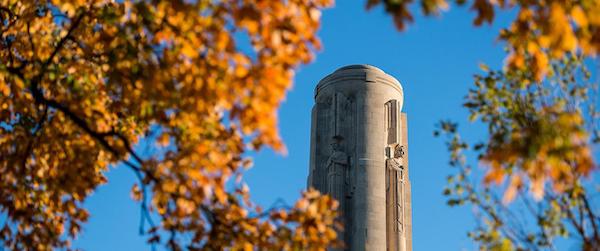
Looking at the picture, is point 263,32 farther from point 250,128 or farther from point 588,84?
point 588,84

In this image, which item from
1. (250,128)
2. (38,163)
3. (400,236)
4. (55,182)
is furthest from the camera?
(400,236)

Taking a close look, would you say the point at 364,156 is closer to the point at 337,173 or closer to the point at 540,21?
the point at 337,173

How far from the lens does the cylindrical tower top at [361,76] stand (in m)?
39.1

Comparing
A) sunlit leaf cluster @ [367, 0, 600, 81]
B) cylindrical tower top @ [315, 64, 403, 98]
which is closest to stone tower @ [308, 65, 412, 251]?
cylindrical tower top @ [315, 64, 403, 98]

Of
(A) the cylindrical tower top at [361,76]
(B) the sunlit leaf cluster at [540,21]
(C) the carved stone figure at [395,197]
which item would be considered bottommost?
(B) the sunlit leaf cluster at [540,21]

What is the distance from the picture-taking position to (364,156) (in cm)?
3734

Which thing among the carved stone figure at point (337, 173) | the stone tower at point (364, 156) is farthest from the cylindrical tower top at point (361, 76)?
the carved stone figure at point (337, 173)

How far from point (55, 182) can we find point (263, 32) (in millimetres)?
5019

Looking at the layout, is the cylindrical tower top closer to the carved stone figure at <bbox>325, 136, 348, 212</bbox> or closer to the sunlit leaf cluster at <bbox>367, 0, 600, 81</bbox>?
the carved stone figure at <bbox>325, 136, 348, 212</bbox>

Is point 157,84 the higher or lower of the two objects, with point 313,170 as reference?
lower

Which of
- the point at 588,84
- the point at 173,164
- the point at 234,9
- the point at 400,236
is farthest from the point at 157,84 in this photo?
the point at 400,236

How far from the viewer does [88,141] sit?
12.5m

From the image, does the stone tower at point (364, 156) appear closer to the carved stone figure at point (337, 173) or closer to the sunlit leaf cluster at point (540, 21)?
the carved stone figure at point (337, 173)

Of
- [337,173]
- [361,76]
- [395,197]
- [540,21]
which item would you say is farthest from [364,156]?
[540,21]
